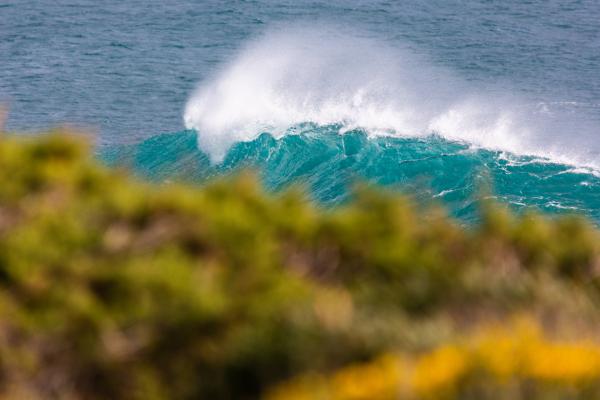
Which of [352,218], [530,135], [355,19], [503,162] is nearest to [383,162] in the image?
[503,162]

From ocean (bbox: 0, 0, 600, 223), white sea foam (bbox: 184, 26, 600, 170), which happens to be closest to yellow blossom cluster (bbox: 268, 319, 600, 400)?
ocean (bbox: 0, 0, 600, 223)

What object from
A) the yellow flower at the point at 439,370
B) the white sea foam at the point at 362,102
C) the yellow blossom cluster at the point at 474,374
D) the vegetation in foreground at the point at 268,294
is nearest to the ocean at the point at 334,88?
the white sea foam at the point at 362,102

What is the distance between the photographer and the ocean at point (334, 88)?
3884 cm

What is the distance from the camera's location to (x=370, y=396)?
20.3 ft

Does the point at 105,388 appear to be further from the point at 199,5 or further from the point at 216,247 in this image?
the point at 199,5

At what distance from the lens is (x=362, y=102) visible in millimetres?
48531

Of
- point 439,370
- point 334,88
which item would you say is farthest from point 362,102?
point 439,370

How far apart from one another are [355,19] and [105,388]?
57786 mm

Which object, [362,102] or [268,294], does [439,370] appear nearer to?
[268,294]

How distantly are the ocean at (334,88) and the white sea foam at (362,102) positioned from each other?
0.42 feet

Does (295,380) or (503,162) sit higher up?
(295,380)

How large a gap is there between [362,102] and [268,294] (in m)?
41.6

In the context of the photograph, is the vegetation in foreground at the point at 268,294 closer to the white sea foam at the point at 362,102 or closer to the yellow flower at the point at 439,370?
the yellow flower at the point at 439,370

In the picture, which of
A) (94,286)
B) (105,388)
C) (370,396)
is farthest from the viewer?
(94,286)
